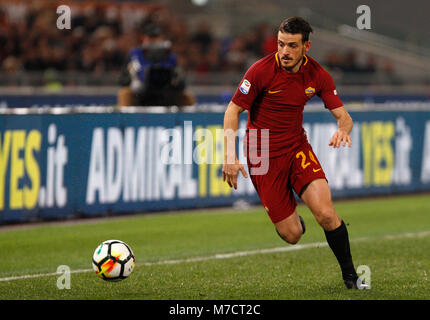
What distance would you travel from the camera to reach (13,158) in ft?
39.8

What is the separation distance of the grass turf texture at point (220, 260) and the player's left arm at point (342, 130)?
1323 millimetres

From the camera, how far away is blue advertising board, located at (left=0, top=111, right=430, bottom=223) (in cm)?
1238

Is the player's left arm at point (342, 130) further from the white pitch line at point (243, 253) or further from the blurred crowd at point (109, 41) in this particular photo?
the blurred crowd at point (109, 41)

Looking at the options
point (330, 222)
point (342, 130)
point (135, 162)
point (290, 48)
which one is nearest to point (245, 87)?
point (290, 48)

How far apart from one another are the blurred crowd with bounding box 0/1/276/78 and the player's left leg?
12.4m

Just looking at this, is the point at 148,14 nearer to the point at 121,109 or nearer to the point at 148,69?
the point at 148,69

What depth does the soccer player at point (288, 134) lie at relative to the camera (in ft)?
25.2

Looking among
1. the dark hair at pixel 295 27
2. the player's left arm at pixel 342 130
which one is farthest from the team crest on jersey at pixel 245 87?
the player's left arm at pixel 342 130

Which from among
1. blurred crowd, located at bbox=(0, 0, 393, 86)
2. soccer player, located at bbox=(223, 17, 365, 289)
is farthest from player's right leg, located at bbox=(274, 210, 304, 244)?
blurred crowd, located at bbox=(0, 0, 393, 86)

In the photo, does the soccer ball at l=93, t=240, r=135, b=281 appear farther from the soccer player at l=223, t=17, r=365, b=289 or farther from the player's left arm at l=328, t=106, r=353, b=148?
the player's left arm at l=328, t=106, r=353, b=148

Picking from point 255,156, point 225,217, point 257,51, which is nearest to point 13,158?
point 225,217

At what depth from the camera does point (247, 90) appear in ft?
25.5

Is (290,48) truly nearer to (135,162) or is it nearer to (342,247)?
(342,247)
